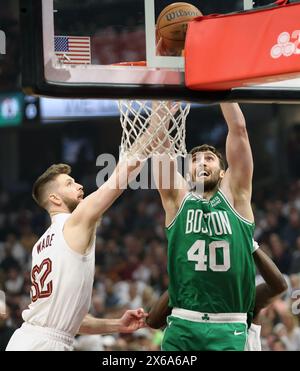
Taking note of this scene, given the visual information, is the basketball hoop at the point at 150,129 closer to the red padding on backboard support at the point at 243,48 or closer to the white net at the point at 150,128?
the white net at the point at 150,128

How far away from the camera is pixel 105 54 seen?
17.6ft

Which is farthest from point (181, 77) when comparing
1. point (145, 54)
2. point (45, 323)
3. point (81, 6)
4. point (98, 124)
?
point (98, 124)

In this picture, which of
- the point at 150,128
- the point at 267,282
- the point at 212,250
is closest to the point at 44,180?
the point at 150,128

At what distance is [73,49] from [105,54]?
0.82 ft

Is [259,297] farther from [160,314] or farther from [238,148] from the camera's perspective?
[238,148]

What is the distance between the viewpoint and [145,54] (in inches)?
209

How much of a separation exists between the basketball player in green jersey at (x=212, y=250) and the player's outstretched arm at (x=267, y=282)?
19cm

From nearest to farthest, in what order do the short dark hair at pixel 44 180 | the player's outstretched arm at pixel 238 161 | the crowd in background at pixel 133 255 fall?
the player's outstretched arm at pixel 238 161
the short dark hair at pixel 44 180
the crowd in background at pixel 133 255

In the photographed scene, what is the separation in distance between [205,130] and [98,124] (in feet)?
5.48

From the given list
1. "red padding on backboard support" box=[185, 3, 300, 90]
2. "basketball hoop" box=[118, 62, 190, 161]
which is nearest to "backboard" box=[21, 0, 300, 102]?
"red padding on backboard support" box=[185, 3, 300, 90]

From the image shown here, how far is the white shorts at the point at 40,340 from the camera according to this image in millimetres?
5664

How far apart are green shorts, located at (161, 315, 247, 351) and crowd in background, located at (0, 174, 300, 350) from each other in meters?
3.14

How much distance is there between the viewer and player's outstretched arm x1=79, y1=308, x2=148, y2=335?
607cm

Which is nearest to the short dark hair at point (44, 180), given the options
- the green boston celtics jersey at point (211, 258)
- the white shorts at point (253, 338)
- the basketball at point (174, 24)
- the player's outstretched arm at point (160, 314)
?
the green boston celtics jersey at point (211, 258)
